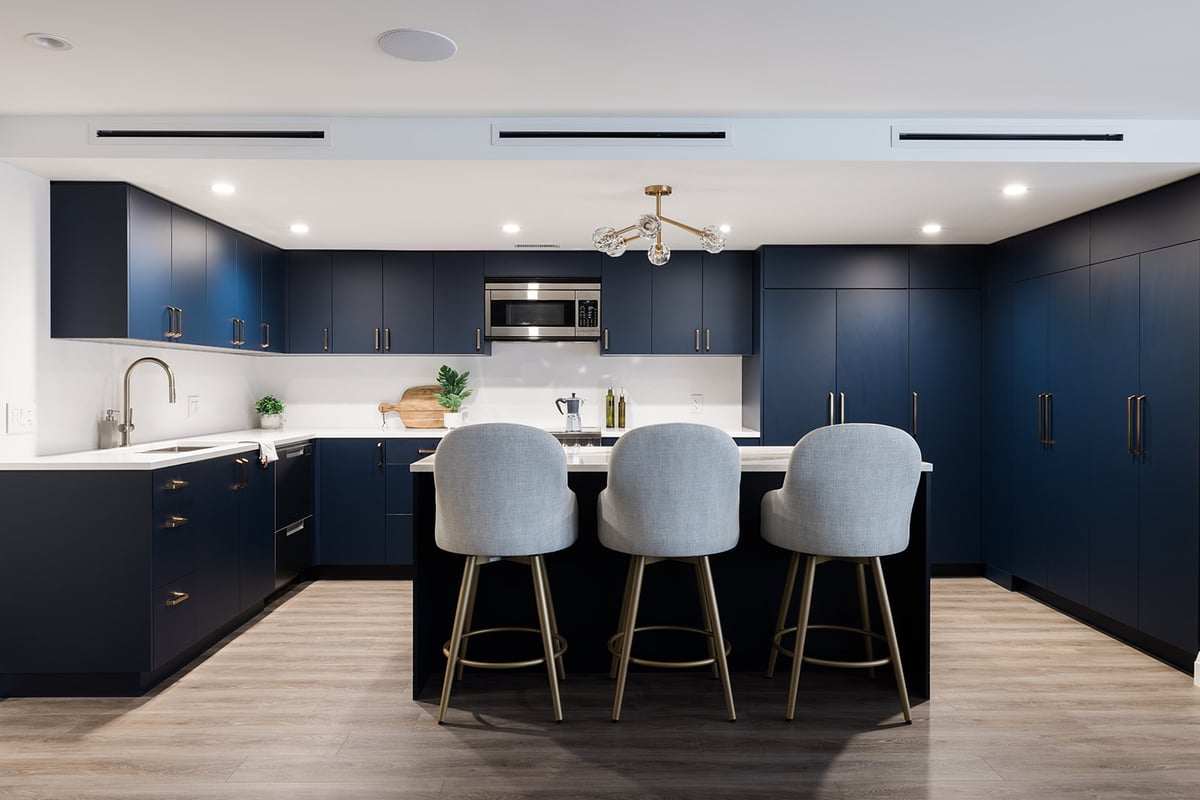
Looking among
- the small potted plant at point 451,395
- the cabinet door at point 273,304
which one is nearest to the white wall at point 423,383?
the small potted plant at point 451,395

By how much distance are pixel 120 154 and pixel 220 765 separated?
231 centimetres

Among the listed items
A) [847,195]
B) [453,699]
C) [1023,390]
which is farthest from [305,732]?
[1023,390]

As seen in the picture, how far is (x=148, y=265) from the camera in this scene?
365 centimetres

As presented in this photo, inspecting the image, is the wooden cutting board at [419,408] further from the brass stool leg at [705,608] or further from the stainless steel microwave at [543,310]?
the brass stool leg at [705,608]

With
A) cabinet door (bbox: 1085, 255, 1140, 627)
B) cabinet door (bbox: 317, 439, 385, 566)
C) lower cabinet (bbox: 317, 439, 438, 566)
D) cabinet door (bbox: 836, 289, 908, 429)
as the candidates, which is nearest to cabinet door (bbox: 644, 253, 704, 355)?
cabinet door (bbox: 836, 289, 908, 429)

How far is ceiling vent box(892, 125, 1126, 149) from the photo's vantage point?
3188 mm

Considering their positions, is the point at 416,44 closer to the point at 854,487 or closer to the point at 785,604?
the point at 854,487

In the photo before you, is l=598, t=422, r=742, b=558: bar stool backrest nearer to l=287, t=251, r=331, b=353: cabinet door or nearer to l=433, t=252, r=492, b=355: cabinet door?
l=433, t=252, r=492, b=355: cabinet door

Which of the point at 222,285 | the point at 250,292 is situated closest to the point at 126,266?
the point at 222,285

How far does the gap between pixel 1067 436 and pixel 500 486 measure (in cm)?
317

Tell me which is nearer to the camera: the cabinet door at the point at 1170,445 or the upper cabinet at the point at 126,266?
the cabinet door at the point at 1170,445

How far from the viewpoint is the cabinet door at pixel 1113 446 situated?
3.70 m

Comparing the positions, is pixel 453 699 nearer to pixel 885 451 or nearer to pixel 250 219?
pixel 885 451

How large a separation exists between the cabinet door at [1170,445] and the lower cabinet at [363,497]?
381 centimetres
